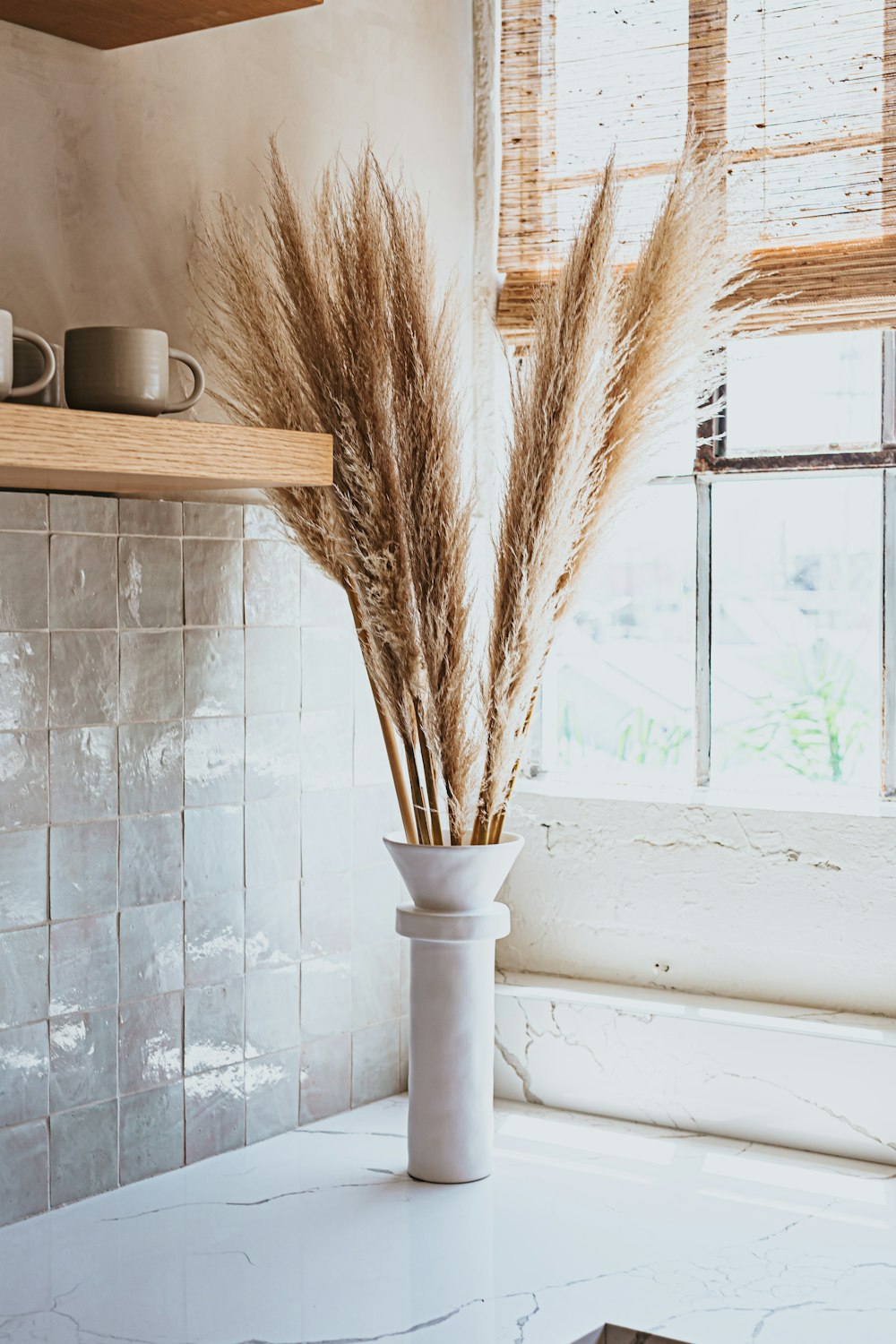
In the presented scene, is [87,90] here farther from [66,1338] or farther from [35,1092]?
[66,1338]

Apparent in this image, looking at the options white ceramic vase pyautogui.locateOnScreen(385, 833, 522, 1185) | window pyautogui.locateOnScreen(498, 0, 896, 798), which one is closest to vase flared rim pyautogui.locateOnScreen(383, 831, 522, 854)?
white ceramic vase pyautogui.locateOnScreen(385, 833, 522, 1185)

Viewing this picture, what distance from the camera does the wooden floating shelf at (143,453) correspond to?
1249 mm

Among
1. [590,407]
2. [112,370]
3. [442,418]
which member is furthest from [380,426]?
[112,370]

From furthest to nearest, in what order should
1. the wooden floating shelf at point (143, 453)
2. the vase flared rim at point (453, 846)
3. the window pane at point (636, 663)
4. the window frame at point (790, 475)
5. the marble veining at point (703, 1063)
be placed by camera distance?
the window pane at point (636, 663)
the window frame at point (790, 475)
the marble veining at point (703, 1063)
the vase flared rim at point (453, 846)
the wooden floating shelf at point (143, 453)

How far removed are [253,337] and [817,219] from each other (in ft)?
2.81

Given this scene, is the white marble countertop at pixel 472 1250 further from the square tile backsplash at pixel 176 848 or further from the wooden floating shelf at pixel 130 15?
the wooden floating shelf at pixel 130 15

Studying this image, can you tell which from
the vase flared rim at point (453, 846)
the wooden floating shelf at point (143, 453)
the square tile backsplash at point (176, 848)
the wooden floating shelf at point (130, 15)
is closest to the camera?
the wooden floating shelf at point (143, 453)

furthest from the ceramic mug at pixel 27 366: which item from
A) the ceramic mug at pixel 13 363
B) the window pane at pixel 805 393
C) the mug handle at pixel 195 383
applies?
the window pane at pixel 805 393

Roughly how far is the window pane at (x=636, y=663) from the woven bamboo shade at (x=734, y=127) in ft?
1.28

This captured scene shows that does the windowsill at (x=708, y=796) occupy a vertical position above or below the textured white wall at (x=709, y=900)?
above

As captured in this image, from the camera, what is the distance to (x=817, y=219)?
2.03 metres

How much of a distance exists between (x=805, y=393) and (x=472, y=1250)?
1352 mm

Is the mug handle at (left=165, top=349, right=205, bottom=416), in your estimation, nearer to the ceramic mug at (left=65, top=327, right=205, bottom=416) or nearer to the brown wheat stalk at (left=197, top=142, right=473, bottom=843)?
the ceramic mug at (left=65, top=327, right=205, bottom=416)

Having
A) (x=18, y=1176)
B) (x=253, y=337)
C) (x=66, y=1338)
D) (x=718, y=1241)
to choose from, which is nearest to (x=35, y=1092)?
(x=18, y=1176)
